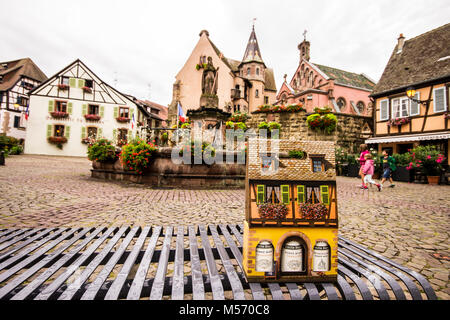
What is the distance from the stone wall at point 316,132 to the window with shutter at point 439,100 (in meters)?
3.85

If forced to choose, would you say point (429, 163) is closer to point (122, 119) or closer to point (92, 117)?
point (122, 119)

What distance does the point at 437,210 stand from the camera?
482cm

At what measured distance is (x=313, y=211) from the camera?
4.30ft

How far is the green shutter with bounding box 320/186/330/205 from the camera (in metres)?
1.34

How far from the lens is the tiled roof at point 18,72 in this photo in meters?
26.8

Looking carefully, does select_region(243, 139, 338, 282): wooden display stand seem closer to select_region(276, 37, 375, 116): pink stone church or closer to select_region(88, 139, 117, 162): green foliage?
select_region(88, 139, 117, 162): green foliage

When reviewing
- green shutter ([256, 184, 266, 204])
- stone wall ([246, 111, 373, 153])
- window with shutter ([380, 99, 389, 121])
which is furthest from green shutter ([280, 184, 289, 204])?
window with shutter ([380, 99, 389, 121])

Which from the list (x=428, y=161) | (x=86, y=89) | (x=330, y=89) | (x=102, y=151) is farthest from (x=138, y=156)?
(x=330, y=89)

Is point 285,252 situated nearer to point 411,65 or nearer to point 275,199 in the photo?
point 275,199

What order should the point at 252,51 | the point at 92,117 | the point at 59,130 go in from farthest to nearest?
1. the point at 252,51
2. the point at 92,117
3. the point at 59,130

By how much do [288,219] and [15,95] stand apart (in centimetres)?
3681

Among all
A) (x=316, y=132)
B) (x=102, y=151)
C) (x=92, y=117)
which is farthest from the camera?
(x=92, y=117)

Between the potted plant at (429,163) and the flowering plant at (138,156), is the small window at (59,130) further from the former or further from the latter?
the potted plant at (429,163)
